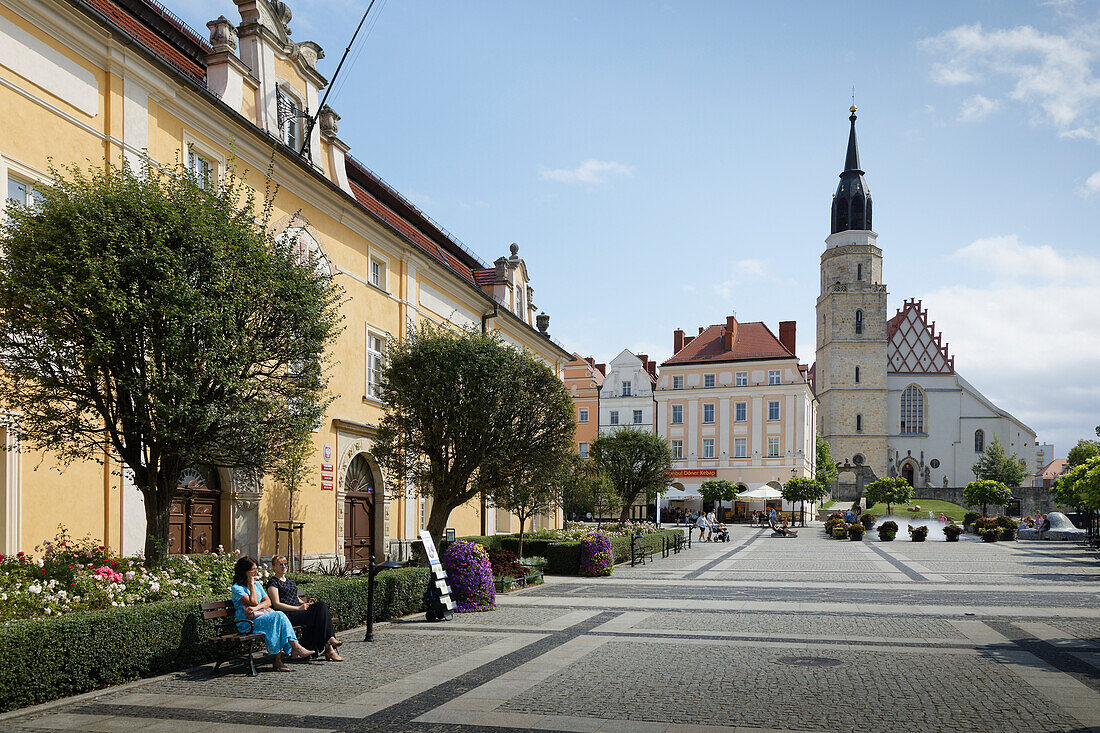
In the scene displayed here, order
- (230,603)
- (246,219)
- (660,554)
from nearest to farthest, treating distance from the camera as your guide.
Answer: (230,603)
(246,219)
(660,554)

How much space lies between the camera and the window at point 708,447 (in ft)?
256

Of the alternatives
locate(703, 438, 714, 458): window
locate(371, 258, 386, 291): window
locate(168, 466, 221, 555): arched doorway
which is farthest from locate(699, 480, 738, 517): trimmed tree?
locate(168, 466, 221, 555): arched doorway

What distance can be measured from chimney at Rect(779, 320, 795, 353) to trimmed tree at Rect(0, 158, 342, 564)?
7123 cm

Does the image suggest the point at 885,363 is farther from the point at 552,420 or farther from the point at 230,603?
the point at 230,603

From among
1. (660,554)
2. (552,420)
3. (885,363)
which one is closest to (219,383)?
(552,420)

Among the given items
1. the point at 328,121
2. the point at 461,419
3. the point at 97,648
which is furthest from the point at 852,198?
the point at 97,648

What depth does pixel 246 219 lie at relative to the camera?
40.7 feet

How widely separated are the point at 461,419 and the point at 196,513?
573 centimetres

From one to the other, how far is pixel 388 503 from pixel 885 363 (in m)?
90.2

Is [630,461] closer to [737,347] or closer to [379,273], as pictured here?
[379,273]

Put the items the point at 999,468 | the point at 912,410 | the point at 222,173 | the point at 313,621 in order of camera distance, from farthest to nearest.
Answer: the point at 912,410 < the point at 999,468 < the point at 222,173 < the point at 313,621

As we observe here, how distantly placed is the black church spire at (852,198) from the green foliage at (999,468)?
29048mm

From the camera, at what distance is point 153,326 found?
11.0 m

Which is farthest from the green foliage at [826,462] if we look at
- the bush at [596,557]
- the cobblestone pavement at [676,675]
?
the cobblestone pavement at [676,675]
